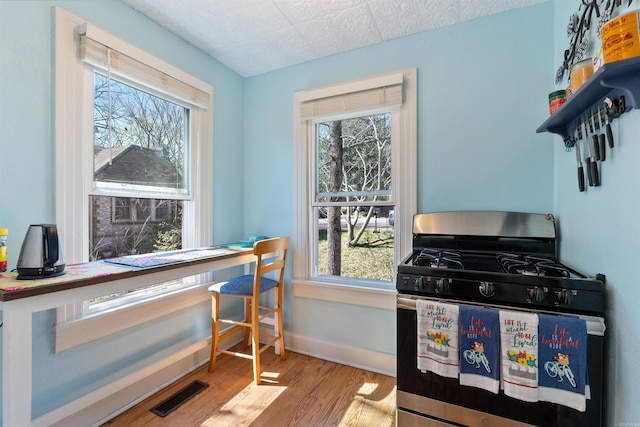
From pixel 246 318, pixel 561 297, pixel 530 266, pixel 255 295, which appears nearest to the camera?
pixel 561 297

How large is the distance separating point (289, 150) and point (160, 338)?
170cm

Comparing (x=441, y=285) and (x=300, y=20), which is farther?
(x=300, y=20)

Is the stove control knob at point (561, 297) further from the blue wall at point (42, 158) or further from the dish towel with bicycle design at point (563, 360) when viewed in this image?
the blue wall at point (42, 158)

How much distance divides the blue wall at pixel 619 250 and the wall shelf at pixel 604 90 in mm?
98

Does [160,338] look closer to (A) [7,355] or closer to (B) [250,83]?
(A) [7,355]

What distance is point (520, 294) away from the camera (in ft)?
3.89

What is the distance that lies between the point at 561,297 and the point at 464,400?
60 cm

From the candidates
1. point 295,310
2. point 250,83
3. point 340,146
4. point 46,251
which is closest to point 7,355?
point 46,251

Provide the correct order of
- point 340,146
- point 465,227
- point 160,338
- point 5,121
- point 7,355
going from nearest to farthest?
point 7,355
point 5,121
point 465,227
point 160,338
point 340,146

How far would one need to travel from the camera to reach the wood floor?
1.62 metres

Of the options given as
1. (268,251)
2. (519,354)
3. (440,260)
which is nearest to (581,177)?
(440,260)

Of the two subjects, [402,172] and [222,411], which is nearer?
[222,411]

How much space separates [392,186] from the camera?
2131 millimetres

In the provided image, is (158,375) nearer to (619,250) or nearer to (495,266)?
(495,266)
